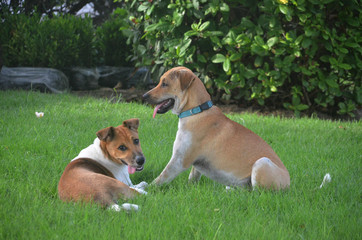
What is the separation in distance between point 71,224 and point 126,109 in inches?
212

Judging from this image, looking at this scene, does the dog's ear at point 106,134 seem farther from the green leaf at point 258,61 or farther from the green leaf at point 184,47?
the green leaf at point 258,61

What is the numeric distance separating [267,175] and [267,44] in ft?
14.5

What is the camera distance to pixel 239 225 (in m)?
3.65

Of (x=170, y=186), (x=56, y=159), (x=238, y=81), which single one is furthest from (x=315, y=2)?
(x=56, y=159)

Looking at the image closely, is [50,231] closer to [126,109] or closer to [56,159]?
[56,159]

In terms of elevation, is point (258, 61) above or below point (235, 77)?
above

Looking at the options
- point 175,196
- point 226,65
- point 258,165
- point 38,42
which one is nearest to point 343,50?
point 226,65

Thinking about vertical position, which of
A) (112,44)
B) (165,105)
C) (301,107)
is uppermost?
(165,105)

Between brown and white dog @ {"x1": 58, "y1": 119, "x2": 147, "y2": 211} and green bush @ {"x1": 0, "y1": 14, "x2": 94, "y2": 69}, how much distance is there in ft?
24.0

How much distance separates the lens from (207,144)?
15.7 ft

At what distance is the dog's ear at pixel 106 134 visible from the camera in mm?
4582

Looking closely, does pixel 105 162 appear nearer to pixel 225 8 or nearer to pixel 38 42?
pixel 225 8

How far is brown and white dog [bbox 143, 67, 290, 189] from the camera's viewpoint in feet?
15.3

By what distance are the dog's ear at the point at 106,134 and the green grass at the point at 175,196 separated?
0.76 meters
